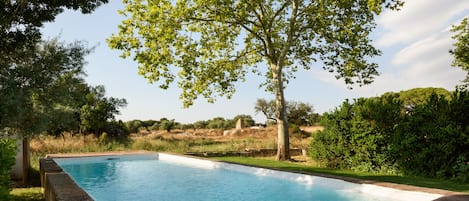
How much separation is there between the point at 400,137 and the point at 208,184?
17.9ft

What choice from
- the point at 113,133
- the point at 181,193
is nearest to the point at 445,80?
the point at 181,193

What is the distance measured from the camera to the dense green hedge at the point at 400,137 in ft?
29.8

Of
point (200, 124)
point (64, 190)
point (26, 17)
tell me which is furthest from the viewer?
point (200, 124)

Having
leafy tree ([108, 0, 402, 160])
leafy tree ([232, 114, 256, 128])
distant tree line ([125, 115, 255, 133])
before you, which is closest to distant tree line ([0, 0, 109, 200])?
leafy tree ([108, 0, 402, 160])

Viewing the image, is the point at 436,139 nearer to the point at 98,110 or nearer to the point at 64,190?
the point at 64,190

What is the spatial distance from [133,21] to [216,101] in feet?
17.3

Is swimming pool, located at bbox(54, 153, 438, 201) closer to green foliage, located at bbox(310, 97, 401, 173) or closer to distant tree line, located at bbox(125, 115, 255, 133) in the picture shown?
green foliage, located at bbox(310, 97, 401, 173)

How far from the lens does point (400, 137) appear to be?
1012cm

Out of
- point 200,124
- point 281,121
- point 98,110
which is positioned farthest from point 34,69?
point 200,124

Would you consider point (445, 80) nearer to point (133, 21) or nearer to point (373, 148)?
point (373, 148)

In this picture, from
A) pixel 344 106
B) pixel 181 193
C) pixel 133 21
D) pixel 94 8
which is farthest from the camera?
pixel 133 21

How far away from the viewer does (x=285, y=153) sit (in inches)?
632

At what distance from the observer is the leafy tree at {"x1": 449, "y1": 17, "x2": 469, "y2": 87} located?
26.4 m

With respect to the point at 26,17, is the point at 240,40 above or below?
above
